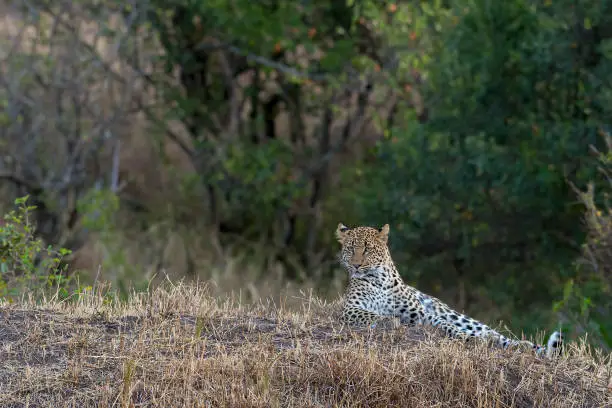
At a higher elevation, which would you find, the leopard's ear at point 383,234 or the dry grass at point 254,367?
the leopard's ear at point 383,234

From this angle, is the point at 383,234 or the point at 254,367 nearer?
the point at 254,367

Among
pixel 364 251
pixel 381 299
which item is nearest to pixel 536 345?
pixel 381 299

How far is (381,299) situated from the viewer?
8781mm

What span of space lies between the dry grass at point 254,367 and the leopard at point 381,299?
435mm

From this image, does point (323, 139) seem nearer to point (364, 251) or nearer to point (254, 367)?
point (364, 251)

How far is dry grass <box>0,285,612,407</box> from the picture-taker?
257 inches

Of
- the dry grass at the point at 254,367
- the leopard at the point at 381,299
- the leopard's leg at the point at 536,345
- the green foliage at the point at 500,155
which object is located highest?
the green foliage at the point at 500,155

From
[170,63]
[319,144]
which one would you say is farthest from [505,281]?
[170,63]

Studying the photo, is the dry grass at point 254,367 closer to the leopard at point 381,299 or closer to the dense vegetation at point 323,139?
the leopard at point 381,299

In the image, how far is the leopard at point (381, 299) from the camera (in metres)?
8.30

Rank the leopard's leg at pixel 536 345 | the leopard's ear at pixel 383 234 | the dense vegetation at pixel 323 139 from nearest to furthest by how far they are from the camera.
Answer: the leopard's leg at pixel 536 345 → the leopard's ear at pixel 383 234 → the dense vegetation at pixel 323 139

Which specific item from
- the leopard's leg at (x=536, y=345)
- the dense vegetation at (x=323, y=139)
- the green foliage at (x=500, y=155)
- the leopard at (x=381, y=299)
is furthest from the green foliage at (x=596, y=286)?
the leopard's leg at (x=536, y=345)

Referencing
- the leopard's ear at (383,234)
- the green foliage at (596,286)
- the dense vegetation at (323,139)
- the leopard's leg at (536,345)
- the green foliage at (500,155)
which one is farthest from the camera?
the dense vegetation at (323,139)

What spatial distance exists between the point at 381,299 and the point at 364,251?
44 cm
